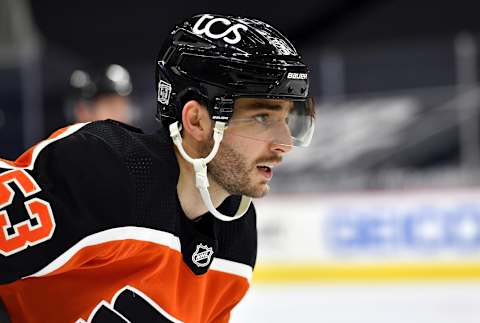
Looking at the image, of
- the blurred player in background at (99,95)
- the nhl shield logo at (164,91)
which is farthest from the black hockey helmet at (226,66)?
the blurred player in background at (99,95)

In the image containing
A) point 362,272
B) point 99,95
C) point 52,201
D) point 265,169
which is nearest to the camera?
point 52,201

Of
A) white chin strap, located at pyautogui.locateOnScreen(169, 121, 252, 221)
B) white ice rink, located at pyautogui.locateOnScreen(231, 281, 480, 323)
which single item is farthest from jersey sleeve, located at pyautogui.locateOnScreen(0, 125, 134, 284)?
white ice rink, located at pyautogui.locateOnScreen(231, 281, 480, 323)

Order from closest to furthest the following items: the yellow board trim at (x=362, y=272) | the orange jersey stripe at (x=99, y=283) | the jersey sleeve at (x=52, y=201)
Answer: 1. the jersey sleeve at (x=52, y=201)
2. the orange jersey stripe at (x=99, y=283)
3. the yellow board trim at (x=362, y=272)

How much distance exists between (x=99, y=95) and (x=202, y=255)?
168 cm

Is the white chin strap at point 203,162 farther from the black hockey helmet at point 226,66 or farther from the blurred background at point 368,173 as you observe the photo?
the blurred background at point 368,173

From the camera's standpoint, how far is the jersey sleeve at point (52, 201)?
4.16ft

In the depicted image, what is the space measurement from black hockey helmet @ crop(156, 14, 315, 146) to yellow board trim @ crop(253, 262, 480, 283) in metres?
3.30

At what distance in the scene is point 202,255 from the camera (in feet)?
5.03

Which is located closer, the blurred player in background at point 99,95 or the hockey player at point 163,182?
the hockey player at point 163,182

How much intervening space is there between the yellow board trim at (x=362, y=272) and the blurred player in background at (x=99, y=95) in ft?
6.02

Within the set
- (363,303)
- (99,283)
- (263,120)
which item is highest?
(263,120)

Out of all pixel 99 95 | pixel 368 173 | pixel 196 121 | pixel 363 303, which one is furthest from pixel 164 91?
pixel 368 173

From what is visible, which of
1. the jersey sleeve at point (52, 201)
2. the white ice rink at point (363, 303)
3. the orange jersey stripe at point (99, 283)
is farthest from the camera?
the white ice rink at point (363, 303)

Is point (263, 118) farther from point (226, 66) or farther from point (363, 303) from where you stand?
point (363, 303)
